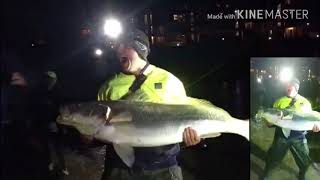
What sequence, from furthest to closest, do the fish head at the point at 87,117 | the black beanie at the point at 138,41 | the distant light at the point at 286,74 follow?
the distant light at the point at 286,74 < the black beanie at the point at 138,41 < the fish head at the point at 87,117

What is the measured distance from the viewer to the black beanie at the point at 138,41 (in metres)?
5.41

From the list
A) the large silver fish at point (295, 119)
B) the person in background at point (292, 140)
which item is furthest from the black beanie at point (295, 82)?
the large silver fish at point (295, 119)

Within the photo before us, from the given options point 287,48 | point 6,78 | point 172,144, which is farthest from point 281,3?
point 6,78

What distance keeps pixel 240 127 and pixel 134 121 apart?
3.39 ft

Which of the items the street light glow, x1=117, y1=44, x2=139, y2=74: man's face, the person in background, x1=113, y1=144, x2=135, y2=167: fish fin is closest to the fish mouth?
x1=117, y1=44, x2=139, y2=74: man's face

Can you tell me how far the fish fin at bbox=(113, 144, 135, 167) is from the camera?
537 centimetres

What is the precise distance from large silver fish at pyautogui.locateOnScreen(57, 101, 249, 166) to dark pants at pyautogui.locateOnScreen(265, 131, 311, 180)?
70 cm

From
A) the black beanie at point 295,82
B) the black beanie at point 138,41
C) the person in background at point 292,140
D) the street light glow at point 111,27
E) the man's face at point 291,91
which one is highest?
the street light glow at point 111,27

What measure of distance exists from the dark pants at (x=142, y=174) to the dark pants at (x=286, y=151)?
97 cm

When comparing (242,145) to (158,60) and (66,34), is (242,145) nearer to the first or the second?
(158,60)

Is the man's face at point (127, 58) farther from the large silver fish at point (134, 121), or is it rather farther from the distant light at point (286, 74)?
the distant light at point (286, 74)

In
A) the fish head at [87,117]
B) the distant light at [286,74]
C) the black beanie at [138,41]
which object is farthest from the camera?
the distant light at [286,74]

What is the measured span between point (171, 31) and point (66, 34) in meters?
1.00

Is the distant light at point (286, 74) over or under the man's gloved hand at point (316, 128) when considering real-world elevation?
over
